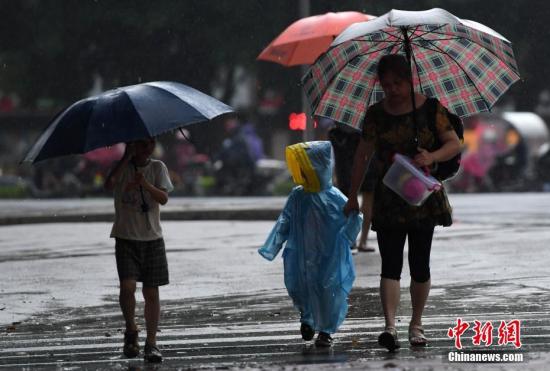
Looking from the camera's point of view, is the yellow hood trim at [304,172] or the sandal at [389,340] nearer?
the sandal at [389,340]

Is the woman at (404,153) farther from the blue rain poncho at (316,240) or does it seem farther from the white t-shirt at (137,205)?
the white t-shirt at (137,205)

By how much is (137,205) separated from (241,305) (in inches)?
106

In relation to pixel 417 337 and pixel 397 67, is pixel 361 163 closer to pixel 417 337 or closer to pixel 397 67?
pixel 397 67

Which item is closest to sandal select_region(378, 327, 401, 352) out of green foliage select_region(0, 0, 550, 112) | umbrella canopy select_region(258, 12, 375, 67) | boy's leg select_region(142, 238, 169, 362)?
boy's leg select_region(142, 238, 169, 362)

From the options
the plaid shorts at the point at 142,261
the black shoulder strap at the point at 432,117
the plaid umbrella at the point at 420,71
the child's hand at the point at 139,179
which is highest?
the plaid umbrella at the point at 420,71

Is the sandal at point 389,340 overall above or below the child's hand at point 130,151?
below

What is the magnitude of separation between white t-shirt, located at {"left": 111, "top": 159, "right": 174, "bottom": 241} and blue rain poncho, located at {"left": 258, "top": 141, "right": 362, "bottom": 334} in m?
0.99

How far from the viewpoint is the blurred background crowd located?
35250 millimetres

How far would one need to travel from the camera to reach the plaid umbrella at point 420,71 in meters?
8.54

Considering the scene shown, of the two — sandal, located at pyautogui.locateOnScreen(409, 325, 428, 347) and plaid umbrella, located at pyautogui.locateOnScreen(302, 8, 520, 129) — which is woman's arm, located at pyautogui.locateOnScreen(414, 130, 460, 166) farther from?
sandal, located at pyautogui.locateOnScreen(409, 325, 428, 347)

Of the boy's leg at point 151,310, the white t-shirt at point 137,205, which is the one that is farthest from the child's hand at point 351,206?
the boy's leg at point 151,310

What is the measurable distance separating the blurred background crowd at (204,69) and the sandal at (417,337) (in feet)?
84.9

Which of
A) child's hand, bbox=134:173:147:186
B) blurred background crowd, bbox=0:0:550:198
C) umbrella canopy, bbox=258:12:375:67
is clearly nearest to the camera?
child's hand, bbox=134:173:147:186

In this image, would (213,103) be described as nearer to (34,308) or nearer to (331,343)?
(331,343)
